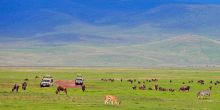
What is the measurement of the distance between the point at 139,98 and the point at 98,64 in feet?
442

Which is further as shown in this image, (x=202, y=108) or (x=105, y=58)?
(x=105, y=58)

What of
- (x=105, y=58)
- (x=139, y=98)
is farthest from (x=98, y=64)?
(x=139, y=98)

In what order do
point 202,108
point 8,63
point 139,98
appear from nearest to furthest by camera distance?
point 202,108, point 139,98, point 8,63

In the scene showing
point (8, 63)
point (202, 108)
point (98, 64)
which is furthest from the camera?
point (98, 64)

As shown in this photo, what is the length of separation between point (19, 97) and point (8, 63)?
123 meters

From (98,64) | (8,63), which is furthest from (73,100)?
(98,64)

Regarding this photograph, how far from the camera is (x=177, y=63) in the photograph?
191250 mm

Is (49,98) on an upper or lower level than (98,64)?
lower

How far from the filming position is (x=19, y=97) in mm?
44688

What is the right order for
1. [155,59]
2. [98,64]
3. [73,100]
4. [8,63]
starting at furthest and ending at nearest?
[155,59], [98,64], [8,63], [73,100]

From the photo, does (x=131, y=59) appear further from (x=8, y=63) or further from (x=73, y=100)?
(x=73, y=100)

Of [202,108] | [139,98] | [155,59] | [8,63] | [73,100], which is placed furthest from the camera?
[155,59]

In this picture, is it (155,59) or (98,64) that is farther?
(155,59)

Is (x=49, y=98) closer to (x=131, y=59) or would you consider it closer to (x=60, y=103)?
(x=60, y=103)
